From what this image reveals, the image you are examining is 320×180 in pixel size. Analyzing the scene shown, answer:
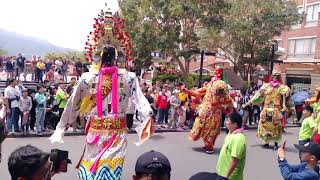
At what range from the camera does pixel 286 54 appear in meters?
34.9

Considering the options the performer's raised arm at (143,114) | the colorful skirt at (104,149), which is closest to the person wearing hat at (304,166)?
the performer's raised arm at (143,114)

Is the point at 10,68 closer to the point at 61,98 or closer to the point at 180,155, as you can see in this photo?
the point at 61,98

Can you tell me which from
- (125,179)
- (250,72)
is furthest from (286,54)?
(125,179)

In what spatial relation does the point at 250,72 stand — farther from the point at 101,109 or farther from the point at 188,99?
the point at 101,109

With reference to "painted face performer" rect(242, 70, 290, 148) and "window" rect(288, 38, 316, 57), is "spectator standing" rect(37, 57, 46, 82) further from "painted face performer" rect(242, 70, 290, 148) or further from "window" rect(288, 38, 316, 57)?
"window" rect(288, 38, 316, 57)

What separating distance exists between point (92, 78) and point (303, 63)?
2815 cm

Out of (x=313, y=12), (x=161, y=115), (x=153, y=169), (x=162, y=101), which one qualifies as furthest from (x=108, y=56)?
(x=313, y=12)

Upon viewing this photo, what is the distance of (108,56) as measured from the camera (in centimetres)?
569

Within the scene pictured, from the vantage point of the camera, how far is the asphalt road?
840 centimetres

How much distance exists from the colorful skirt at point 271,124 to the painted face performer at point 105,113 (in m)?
5.94

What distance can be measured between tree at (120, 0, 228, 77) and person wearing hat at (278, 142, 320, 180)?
16.7 m

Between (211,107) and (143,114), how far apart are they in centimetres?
466

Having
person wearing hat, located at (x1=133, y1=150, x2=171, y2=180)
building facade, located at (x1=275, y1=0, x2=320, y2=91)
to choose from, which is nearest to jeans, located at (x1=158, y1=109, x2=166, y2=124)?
person wearing hat, located at (x1=133, y1=150, x2=171, y2=180)

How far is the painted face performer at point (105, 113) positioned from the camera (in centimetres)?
525
